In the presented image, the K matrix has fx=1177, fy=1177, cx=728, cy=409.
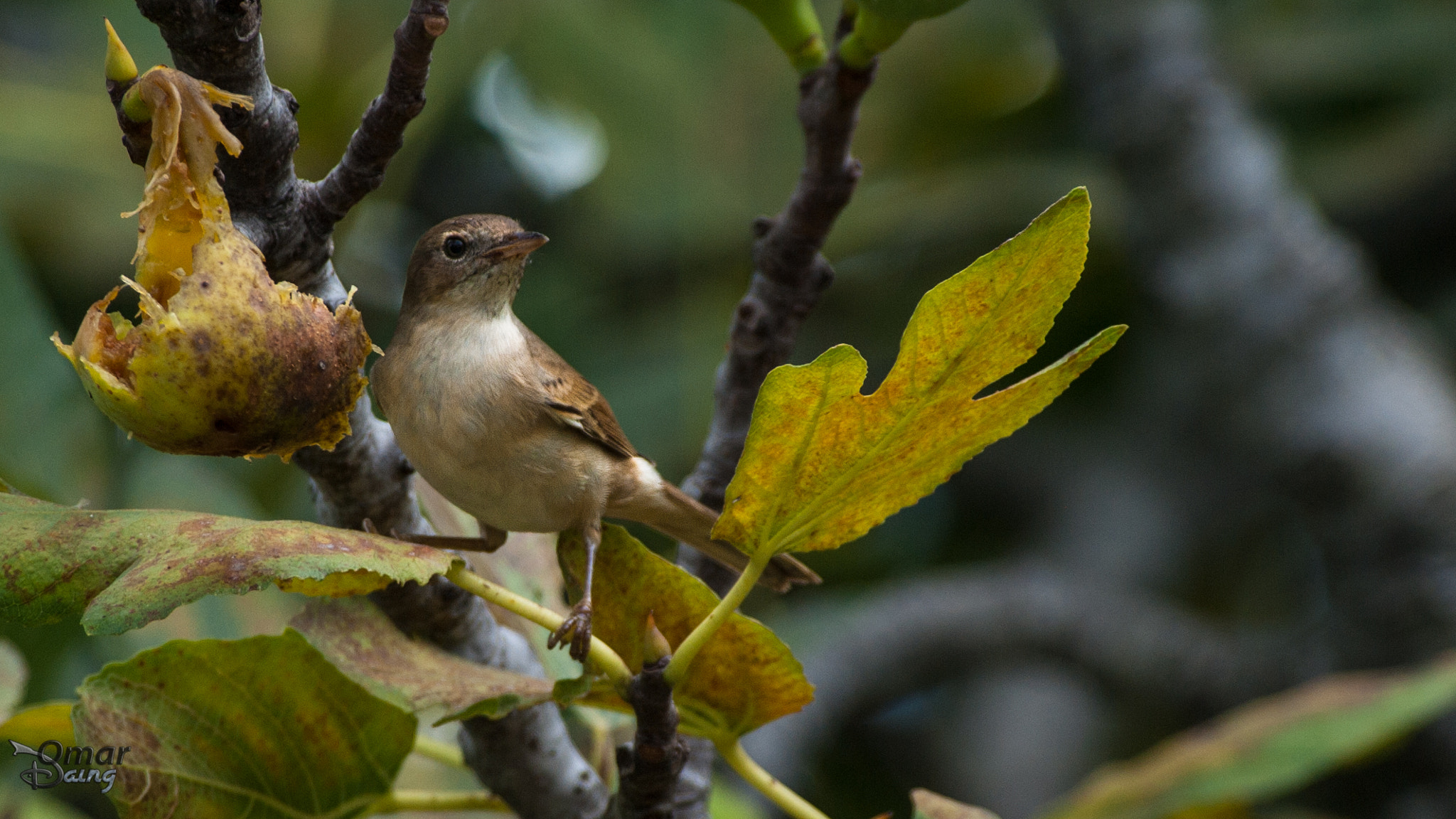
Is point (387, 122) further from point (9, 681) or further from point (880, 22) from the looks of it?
point (9, 681)

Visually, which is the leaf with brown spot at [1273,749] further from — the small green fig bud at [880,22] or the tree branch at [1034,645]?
the tree branch at [1034,645]

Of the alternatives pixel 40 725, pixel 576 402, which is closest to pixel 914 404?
pixel 576 402

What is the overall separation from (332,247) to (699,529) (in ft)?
3.50

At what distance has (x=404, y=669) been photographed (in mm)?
1711

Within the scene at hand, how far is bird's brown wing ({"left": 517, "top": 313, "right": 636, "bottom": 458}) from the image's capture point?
2.32m

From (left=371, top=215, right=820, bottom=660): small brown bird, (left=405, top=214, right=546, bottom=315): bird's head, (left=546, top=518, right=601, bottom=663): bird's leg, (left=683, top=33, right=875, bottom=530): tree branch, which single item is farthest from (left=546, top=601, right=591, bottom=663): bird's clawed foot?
(left=405, top=214, right=546, bottom=315): bird's head

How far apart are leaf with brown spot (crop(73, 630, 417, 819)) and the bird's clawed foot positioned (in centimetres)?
26

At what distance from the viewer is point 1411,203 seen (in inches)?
194

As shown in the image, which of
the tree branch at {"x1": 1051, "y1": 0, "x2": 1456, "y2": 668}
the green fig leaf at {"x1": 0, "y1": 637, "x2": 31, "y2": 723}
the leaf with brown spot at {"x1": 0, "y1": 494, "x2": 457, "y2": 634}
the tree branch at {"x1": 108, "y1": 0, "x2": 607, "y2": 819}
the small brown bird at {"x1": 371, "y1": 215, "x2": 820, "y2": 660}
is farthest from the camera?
the tree branch at {"x1": 1051, "y1": 0, "x2": 1456, "y2": 668}

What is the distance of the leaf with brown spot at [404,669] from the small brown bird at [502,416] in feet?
0.70

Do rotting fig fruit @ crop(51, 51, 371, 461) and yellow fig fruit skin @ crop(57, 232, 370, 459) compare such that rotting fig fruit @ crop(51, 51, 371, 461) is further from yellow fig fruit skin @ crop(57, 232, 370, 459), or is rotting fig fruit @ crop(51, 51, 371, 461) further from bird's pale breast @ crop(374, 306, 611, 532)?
bird's pale breast @ crop(374, 306, 611, 532)

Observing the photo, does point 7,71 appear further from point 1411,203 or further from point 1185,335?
point 1411,203

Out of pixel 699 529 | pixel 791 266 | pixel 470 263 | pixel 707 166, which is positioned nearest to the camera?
pixel 791 266

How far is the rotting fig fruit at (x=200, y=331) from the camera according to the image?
1.19m
